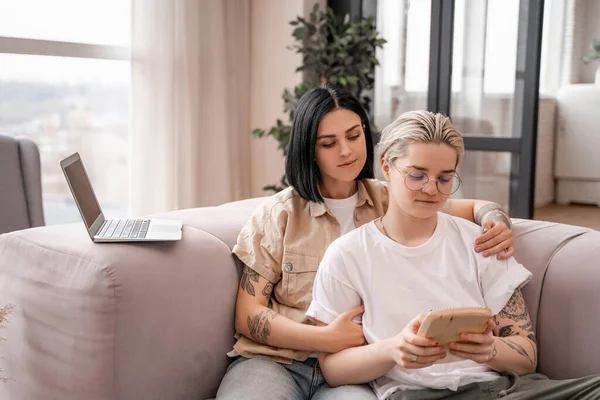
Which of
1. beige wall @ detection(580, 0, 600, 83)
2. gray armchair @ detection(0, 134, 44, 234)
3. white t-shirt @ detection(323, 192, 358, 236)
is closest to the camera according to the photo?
white t-shirt @ detection(323, 192, 358, 236)

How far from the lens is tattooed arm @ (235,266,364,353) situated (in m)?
1.50

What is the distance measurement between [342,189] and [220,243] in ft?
1.06

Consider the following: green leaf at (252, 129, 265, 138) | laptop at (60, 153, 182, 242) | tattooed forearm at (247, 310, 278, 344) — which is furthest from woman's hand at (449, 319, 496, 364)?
green leaf at (252, 129, 265, 138)

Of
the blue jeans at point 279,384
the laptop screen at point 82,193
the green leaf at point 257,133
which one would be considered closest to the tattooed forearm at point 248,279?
the blue jeans at point 279,384

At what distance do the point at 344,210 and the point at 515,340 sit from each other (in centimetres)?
51

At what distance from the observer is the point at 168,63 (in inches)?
137

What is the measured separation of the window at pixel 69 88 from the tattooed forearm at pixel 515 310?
90.7 inches

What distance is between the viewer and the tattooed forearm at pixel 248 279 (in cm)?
168

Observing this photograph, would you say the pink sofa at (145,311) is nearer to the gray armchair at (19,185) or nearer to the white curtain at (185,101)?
the gray armchair at (19,185)

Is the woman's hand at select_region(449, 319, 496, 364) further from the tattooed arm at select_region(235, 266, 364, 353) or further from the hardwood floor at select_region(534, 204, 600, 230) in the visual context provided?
the hardwood floor at select_region(534, 204, 600, 230)

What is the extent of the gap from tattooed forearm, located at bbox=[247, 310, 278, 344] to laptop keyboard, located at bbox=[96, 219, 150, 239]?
1.00ft

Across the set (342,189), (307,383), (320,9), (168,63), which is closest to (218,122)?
(168,63)

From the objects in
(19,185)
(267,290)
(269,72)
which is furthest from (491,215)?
(269,72)

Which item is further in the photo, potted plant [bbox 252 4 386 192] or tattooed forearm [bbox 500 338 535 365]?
potted plant [bbox 252 4 386 192]
